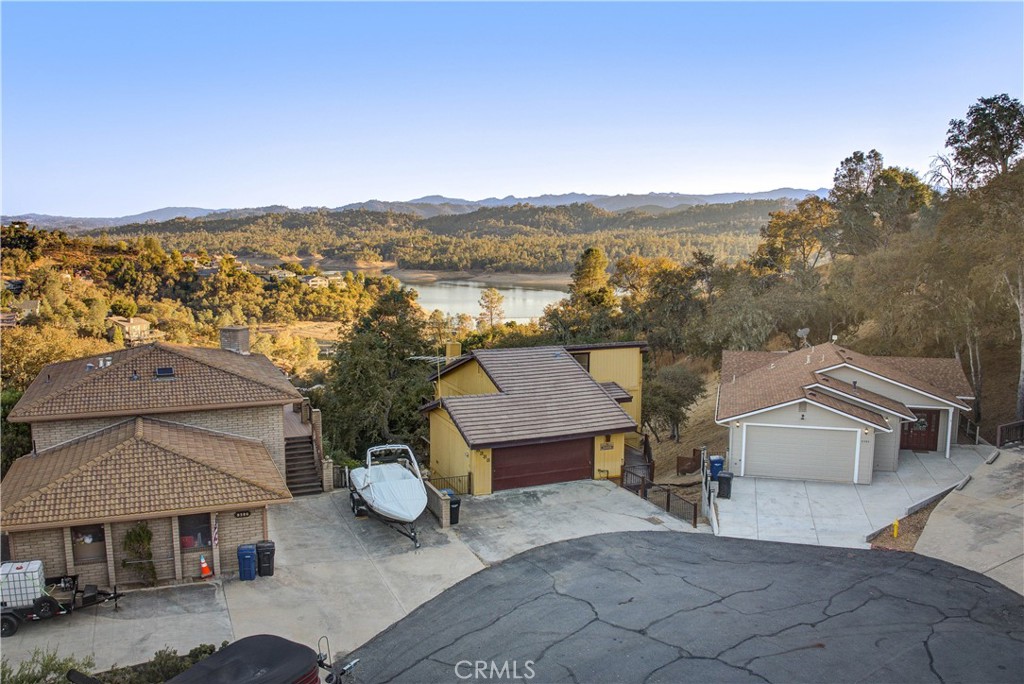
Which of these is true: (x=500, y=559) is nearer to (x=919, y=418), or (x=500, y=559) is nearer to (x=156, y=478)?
(x=156, y=478)

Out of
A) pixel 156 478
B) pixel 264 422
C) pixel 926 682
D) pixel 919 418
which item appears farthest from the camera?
pixel 919 418

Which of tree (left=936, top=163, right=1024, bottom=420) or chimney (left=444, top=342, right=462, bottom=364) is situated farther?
chimney (left=444, top=342, right=462, bottom=364)

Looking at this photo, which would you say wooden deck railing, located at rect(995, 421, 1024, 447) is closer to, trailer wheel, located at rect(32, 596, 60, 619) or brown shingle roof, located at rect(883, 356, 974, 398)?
brown shingle roof, located at rect(883, 356, 974, 398)

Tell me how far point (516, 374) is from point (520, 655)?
37.6 ft

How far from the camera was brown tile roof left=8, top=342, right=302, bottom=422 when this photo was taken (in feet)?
54.0

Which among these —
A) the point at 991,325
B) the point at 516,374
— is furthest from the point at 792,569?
the point at 991,325

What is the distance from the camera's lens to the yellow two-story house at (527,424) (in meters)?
19.1

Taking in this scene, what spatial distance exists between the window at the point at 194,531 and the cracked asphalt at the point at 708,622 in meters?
4.64

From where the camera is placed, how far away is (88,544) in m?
13.5

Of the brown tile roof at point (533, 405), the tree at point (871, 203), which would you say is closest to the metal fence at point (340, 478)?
the brown tile roof at point (533, 405)

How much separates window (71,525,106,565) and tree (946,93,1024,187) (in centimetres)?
3079

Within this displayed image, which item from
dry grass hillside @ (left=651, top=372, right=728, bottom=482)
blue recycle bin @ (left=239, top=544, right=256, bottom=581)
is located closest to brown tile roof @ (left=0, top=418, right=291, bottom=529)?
blue recycle bin @ (left=239, top=544, right=256, bottom=581)

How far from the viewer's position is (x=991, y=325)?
95.3 ft

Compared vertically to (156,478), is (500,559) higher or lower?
lower
